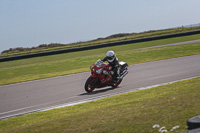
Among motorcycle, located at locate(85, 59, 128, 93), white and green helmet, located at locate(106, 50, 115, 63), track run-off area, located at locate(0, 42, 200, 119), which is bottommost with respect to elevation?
track run-off area, located at locate(0, 42, 200, 119)

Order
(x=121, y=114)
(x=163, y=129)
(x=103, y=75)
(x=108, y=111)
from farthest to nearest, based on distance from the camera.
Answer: (x=103, y=75)
(x=108, y=111)
(x=121, y=114)
(x=163, y=129)

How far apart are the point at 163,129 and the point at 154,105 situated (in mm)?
1832

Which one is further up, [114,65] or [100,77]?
[114,65]

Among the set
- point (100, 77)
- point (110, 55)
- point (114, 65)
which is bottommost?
point (100, 77)

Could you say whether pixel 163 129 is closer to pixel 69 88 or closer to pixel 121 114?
pixel 121 114

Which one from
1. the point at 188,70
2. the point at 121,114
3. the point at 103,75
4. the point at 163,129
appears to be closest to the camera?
the point at 163,129

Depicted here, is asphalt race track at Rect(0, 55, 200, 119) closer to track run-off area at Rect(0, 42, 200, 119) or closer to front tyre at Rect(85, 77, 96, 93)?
track run-off area at Rect(0, 42, 200, 119)

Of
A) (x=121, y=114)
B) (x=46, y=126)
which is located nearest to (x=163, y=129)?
(x=121, y=114)

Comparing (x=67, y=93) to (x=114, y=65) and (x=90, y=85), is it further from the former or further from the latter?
(x=114, y=65)

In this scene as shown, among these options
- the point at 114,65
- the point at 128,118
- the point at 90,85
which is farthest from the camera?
the point at 114,65

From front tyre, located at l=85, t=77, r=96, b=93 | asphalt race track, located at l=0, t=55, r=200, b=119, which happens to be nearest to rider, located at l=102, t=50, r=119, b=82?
asphalt race track, located at l=0, t=55, r=200, b=119

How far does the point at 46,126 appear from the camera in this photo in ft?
22.1

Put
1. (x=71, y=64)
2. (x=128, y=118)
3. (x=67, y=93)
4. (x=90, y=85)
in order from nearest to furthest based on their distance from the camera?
(x=128, y=118)
(x=67, y=93)
(x=90, y=85)
(x=71, y=64)

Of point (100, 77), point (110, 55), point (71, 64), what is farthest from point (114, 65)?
point (71, 64)
